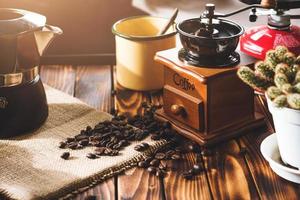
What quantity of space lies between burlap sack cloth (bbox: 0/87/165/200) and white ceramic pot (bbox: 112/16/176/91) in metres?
0.19

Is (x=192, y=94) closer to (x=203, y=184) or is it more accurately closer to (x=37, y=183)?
(x=203, y=184)

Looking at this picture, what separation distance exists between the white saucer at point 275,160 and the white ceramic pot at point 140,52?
1.49 feet

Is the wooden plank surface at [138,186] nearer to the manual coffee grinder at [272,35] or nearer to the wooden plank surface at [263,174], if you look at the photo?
the wooden plank surface at [263,174]

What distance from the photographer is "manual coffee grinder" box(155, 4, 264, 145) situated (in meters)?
1.41

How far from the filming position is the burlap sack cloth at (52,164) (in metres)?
1.27

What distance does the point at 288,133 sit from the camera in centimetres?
123

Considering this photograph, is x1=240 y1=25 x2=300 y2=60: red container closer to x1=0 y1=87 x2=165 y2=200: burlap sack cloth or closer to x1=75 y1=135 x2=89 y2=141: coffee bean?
x1=0 y1=87 x2=165 y2=200: burlap sack cloth

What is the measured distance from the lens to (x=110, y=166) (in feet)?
4.44

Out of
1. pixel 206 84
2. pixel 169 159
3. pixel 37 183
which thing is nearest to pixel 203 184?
pixel 169 159

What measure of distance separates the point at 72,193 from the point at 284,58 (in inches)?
20.5

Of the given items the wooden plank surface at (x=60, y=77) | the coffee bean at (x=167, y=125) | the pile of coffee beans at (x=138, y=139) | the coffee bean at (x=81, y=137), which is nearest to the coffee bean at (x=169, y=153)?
the pile of coffee beans at (x=138, y=139)

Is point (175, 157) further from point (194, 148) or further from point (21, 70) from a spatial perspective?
point (21, 70)

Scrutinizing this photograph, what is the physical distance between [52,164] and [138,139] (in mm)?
223

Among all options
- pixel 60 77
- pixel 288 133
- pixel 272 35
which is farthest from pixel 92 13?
pixel 288 133
